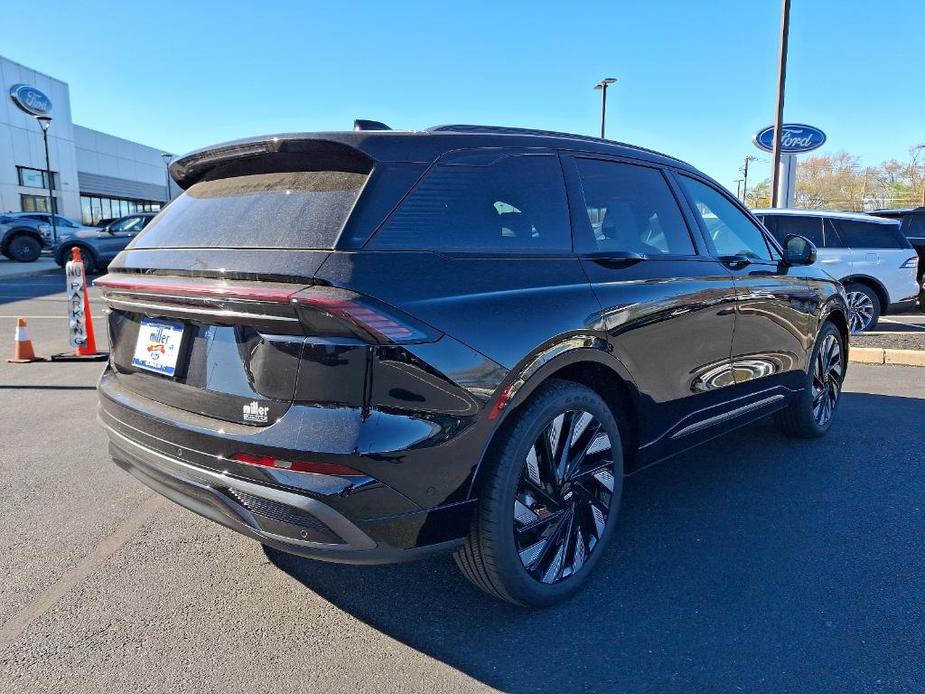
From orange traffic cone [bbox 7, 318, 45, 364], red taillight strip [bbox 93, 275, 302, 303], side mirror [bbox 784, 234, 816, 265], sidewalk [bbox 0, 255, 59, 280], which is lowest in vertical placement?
orange traffic cone [bbox 7, 318, 45, 364]

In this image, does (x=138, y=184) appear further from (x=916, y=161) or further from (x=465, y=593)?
(x=916, y=161)

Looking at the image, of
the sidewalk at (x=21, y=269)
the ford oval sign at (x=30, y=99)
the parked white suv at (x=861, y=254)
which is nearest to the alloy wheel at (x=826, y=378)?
the parked white suv at (x=861, y=254)

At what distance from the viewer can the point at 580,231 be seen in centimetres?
282

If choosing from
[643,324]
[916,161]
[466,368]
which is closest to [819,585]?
[643,324]

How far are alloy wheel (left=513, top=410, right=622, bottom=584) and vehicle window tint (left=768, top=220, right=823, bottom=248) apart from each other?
7874 millimetres

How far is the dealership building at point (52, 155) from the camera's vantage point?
3200 centimetres

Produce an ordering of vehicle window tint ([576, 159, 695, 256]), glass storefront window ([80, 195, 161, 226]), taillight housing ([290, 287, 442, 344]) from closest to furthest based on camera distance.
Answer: taillight housing ([290, 287, 442, 344]), vehicle window tint ([576, 159, 695, 256]), glass storefront window ([80, 195, 161, 226])

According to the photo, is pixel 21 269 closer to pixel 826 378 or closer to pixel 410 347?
pixel 826 378

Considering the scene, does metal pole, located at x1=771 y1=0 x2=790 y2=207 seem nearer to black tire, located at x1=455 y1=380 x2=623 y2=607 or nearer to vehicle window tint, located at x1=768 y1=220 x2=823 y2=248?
vehicle window tint, located at x1=768 y1=220 x2=823 y2=248

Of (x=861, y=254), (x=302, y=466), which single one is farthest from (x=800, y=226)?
(x=302, y=466)

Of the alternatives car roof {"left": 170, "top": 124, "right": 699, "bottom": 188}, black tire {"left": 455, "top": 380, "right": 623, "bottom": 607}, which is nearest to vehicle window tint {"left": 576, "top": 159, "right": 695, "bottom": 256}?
car roof {"left": 170, "top": 124, "right": 699, "bottom": 188}

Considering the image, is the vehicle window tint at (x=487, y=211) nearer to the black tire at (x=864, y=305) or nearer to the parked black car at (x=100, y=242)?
the black tire at (x=864, y=305)

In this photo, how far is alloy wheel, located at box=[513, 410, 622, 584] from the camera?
245 centimetres

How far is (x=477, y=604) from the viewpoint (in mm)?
2609
